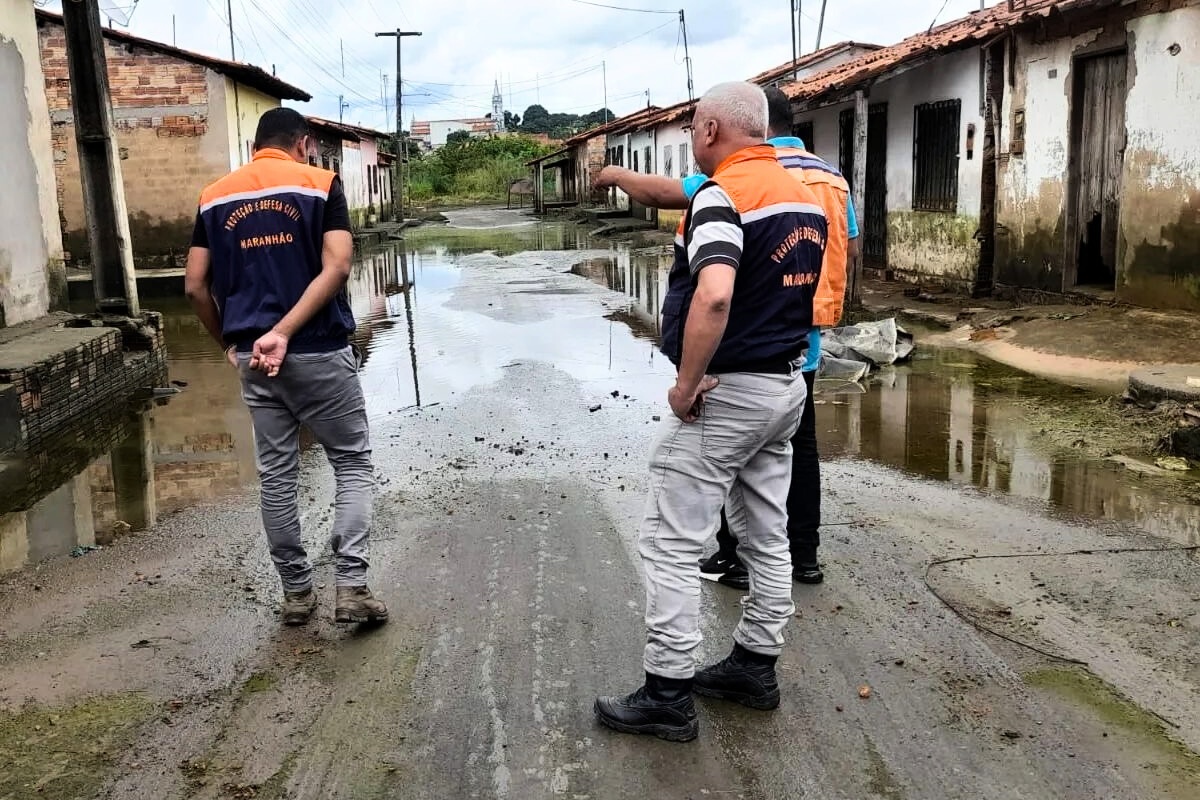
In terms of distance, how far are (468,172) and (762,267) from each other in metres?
68.0

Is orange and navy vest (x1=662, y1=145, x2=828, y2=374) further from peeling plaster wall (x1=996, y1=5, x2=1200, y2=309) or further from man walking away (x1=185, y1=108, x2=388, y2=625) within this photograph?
peeling plaster wall (x1=996, y1=5, x2=1200, y2=309)

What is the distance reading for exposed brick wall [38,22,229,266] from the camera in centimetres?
1953

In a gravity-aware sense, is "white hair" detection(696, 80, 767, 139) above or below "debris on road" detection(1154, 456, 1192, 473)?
above

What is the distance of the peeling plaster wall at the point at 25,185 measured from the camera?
9383mm

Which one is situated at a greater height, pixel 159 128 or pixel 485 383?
pixel 159 128

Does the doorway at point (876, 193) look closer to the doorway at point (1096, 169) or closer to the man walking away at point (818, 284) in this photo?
the doorway at point (1096, 169)

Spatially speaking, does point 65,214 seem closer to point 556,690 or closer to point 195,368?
point 195,368

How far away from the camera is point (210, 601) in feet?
13.6

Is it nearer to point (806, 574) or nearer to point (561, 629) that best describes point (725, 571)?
point (806, 574)

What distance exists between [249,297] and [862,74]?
11510 mm

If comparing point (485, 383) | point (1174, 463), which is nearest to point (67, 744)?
point (1174, 463)

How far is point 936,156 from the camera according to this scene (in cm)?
1436

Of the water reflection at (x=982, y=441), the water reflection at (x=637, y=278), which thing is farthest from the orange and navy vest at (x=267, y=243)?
the water reflection at (x=637, y=278)

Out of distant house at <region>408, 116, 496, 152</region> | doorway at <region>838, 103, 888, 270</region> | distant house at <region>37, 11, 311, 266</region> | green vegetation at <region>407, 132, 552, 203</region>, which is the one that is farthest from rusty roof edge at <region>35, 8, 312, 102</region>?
distant house at <region>408, 116, 496, 152</region>
